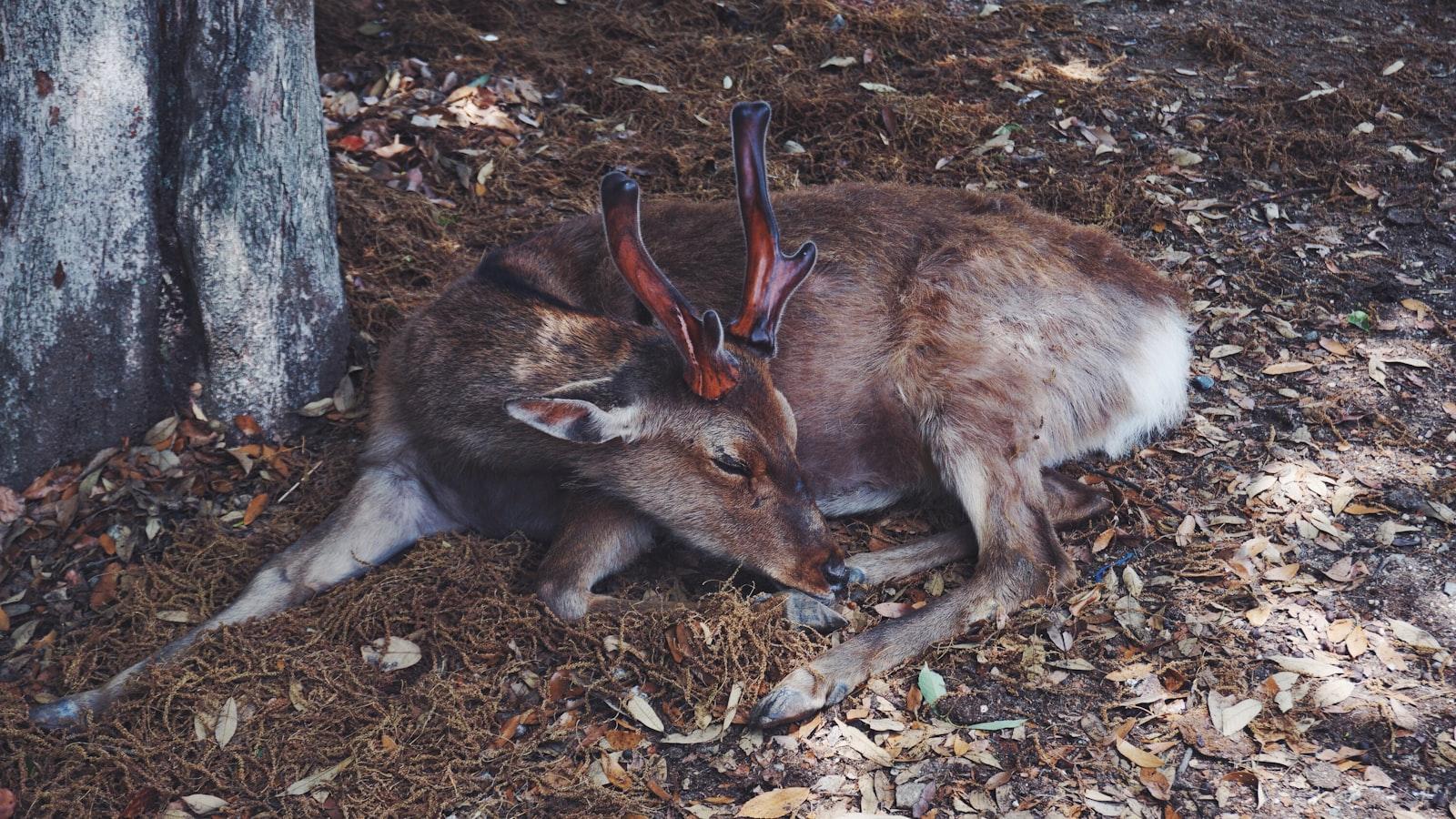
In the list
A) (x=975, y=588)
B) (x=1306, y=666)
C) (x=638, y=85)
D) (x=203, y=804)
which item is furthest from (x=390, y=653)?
(x=638, y=85)

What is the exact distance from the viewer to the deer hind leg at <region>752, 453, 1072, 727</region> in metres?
3.63

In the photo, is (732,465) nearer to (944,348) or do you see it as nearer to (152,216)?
(944,348)

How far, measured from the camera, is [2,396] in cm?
406

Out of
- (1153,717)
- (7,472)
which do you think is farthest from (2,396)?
(1153,717)

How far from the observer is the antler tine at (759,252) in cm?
382

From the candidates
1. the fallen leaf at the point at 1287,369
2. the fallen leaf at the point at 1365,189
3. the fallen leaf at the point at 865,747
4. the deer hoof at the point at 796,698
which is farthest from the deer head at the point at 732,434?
the fallen leaf at the point at 1365,189

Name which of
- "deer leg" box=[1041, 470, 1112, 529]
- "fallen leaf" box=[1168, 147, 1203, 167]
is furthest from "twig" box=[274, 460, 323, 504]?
"fallen leaf" box=[1168, 147, 1203, 167]

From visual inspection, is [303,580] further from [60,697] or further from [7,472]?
[7,472]

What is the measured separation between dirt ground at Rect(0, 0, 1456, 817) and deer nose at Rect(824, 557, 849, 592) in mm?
159

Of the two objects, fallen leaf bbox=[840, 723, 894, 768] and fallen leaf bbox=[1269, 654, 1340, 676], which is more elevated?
fallen leaf bbox=[1269, 654, 1340, 676]

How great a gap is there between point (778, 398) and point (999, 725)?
1255 millimetres

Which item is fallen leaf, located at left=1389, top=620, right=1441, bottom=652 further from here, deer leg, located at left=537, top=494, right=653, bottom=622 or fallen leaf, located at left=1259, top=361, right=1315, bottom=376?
deer leg, located at left=537, top=494, right=653, bottom=622

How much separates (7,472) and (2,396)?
0.89 ft

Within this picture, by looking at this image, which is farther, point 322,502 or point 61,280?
point 322,502
